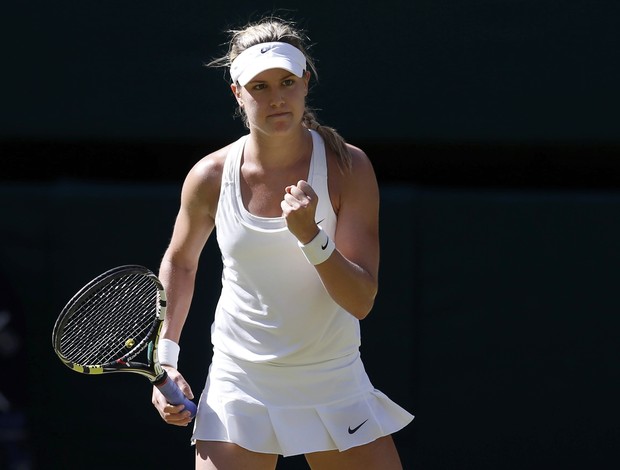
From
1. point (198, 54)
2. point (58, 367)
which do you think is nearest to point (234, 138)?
point (198, 54)

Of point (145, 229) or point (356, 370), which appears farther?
point (145, 229)

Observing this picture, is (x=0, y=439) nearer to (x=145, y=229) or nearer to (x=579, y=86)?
(x=145, y=229)

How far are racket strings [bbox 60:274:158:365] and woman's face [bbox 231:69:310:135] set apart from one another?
19.5 inches

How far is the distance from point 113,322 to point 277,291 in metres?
0.46

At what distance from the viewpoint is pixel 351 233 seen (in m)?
2.67

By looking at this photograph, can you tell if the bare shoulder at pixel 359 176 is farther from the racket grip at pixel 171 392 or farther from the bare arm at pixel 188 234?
the racket grip at pixel 171 392

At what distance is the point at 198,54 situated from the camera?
14.4 feet

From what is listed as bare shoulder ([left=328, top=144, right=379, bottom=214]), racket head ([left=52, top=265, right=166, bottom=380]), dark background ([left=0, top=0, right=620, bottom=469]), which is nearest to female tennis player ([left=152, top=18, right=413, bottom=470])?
bare shoulder ([left=328, top=144, right=379, bottom=214])

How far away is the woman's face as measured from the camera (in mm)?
2639

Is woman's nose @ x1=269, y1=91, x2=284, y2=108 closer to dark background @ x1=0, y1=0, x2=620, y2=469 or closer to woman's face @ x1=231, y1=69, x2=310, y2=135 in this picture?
woman's face @ x1=231, y1=69, x2=310, y2=135

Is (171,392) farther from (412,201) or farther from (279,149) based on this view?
(412,201)

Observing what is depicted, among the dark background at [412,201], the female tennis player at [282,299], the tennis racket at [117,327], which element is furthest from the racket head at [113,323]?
the dark background at [412,201]

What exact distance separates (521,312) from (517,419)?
39 centimetres

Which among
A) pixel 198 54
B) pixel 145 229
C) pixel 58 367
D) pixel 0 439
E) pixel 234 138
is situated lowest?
pixel 0 439
